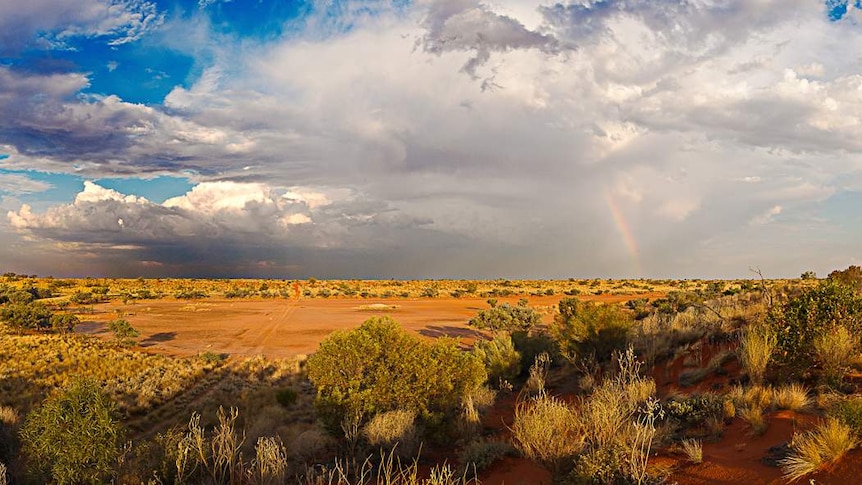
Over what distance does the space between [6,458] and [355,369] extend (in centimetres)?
769

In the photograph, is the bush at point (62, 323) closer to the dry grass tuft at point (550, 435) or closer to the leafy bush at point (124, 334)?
the leafy bush at point (124, 334)

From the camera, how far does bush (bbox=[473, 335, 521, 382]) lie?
17141mm

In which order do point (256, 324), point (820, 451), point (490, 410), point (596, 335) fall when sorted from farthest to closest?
point (256, 324)
point (596, 335)
point (490, 410)
point (820, 451)

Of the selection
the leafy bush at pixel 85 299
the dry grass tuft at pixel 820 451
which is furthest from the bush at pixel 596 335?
the leafy bush at pixel 85 299

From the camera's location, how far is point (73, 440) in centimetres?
917

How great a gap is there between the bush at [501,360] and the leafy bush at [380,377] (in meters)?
4.35

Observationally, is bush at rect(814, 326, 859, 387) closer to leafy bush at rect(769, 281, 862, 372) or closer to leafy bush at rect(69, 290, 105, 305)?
leafy bush at rect(769, 281, 862, 372)

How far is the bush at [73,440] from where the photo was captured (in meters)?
8.93

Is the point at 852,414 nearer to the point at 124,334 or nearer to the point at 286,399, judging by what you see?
the point at 286,399

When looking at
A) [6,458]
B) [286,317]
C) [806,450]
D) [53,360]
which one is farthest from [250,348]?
[806,450]

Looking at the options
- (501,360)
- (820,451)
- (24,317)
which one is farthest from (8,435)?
(24,317)

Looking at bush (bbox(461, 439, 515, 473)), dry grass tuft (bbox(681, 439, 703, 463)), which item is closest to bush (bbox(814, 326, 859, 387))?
dry grass tuft (bbox(681, 439, 703, 463))

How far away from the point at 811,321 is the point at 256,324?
132 feet

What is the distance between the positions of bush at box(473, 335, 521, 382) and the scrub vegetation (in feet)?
0.26
